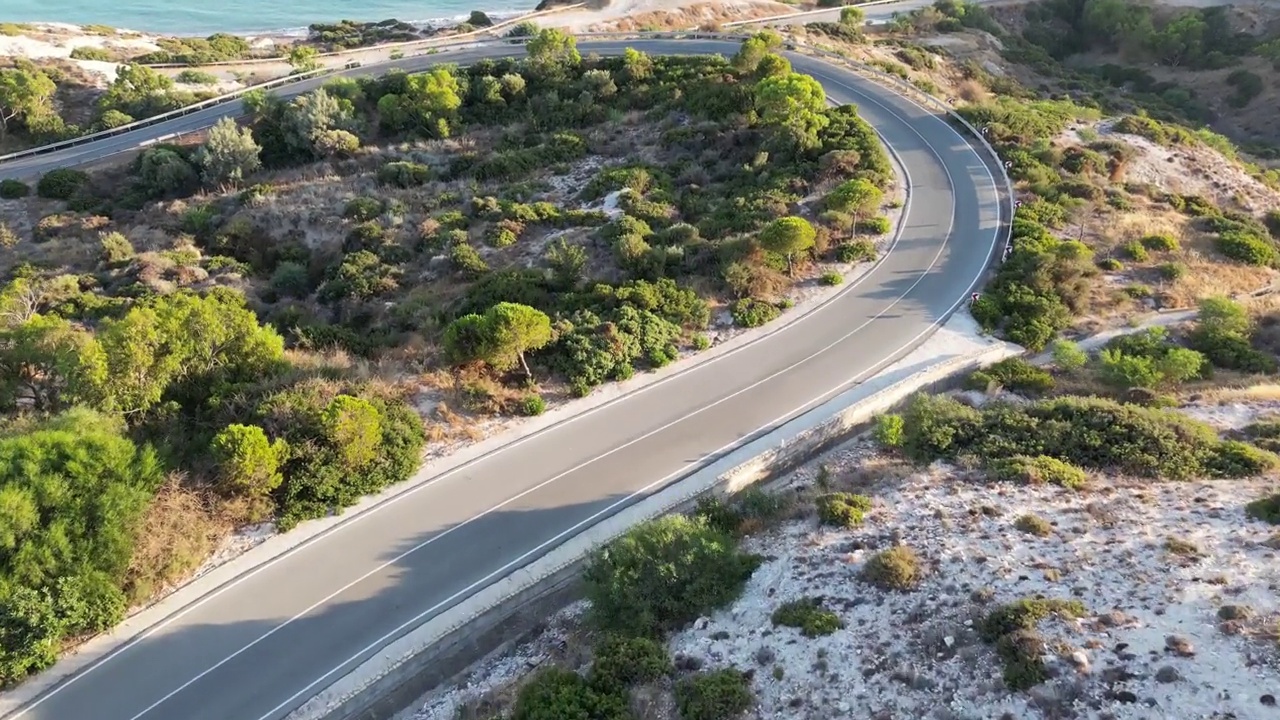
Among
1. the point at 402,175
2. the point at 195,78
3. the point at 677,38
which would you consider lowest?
the point at 402,175

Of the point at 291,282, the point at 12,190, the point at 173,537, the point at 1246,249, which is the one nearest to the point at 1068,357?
the point at 1246,249

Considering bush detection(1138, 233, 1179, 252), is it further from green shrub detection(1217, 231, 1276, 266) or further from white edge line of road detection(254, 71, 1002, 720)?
white edge line of road detection(254, 71, 1002, 720)

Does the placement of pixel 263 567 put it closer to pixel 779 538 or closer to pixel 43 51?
pixel 779 538

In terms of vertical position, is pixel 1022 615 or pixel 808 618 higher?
pixel 1022 615

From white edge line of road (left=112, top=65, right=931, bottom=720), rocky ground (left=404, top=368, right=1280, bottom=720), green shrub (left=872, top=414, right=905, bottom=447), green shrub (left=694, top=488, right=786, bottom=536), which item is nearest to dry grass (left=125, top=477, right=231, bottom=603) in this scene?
white edge line of road (left=112, top=65, right=931, bottom=720)

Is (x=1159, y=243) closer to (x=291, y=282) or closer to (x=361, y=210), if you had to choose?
(x=361, y=210)

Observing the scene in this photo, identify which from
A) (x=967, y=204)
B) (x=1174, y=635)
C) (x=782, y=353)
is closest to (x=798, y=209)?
(x=967, y=204)

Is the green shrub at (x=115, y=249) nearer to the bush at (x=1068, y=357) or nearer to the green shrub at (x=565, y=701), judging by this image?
A: the green shrub at (x=565, y=701)

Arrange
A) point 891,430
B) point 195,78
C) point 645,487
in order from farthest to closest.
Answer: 1. point 195,78
2. point 645,487
3. point 891,430
